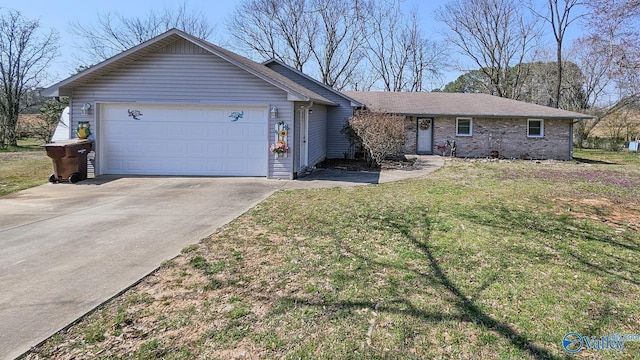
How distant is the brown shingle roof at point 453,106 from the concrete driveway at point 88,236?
11.4 metres

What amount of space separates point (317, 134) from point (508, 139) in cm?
1011

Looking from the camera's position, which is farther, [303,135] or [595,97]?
[595,97]

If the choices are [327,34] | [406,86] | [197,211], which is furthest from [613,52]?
[406,86]

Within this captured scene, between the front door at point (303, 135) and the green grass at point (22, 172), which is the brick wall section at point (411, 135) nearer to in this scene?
the front door at point (303, 135)

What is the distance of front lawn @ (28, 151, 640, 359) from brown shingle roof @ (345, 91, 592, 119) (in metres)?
12.4

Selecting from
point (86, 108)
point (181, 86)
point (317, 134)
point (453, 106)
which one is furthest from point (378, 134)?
point (86, 108)

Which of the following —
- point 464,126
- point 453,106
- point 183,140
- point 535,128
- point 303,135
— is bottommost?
point 183,140

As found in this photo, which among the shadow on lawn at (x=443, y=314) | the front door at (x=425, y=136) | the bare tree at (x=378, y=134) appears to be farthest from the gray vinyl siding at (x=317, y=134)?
the shadow on lawn at (x=443, y=314)

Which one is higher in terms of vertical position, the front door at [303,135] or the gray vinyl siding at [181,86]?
the gray vinyl siding at [181,86]

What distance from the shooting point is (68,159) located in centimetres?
1020

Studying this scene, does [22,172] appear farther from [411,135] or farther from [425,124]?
[425,124]

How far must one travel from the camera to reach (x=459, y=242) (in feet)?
18.2

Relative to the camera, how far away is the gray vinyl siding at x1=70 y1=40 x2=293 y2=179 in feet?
35.3

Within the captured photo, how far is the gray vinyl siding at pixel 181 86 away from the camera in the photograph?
1077cm
